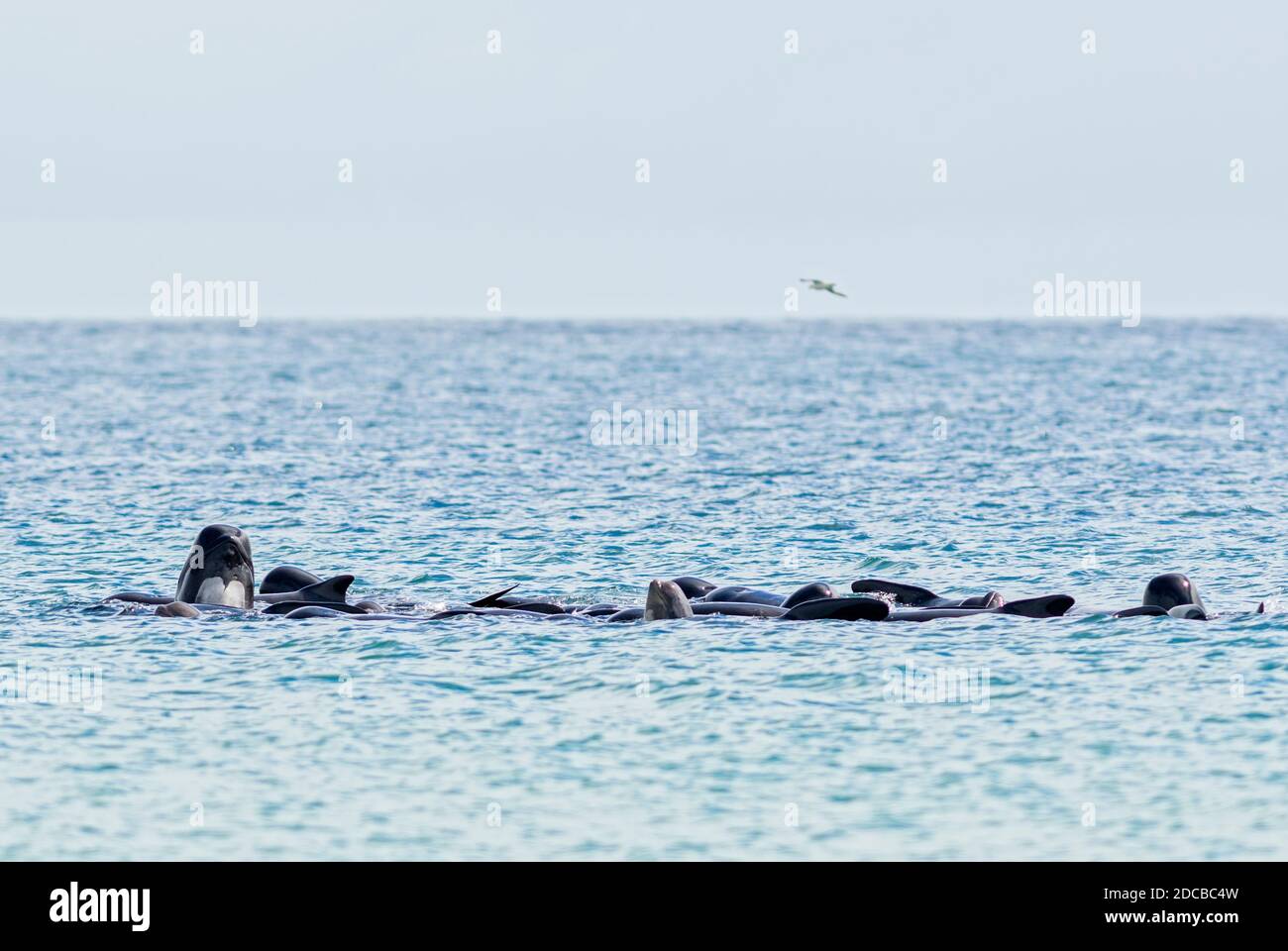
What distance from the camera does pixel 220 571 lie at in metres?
23.6

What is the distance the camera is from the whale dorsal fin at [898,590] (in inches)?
939

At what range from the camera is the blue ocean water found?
1509 centimetres

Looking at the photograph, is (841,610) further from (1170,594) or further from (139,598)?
(139,598)

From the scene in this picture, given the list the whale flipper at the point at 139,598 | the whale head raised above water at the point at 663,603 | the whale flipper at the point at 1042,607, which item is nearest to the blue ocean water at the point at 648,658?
the whale flipper at the point at 1042,607

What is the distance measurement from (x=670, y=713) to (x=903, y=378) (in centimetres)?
7232

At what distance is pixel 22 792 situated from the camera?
15.9 m

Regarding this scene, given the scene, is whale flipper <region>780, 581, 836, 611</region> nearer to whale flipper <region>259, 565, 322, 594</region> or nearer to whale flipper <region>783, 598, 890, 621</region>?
whale flipper <region>783, 598, 890, 621</region>

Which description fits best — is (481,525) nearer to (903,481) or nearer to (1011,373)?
(903,481)

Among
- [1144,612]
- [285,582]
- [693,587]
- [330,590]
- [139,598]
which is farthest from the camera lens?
[285,582]

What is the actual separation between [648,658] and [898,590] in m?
5.07

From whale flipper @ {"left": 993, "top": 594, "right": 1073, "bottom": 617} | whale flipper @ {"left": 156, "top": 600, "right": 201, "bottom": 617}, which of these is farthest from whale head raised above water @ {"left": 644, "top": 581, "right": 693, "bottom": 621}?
whale flipper @ {"left": 156, "top": 600, "right": 201, "bottom": 617}

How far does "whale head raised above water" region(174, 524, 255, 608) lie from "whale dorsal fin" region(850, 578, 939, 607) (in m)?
8.32
